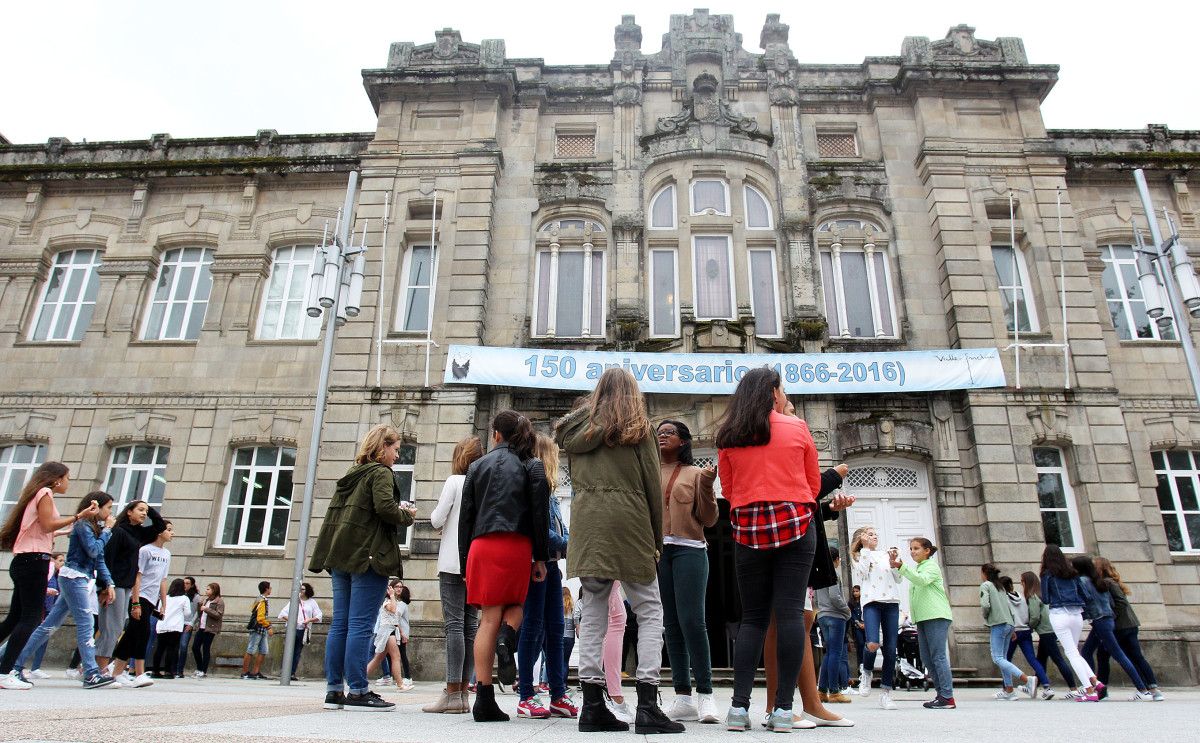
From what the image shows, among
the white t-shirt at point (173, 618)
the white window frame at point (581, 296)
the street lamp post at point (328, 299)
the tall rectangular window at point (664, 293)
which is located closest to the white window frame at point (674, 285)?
the tall rectangular window at point (664, 293)

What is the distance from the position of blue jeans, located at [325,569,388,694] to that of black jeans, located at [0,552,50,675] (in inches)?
127

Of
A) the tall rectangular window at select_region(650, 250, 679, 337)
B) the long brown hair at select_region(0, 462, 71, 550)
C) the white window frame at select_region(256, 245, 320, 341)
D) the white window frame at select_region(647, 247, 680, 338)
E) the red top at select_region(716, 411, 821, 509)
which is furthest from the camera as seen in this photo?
the white window frame at select_region(256, 245, 320, 341)

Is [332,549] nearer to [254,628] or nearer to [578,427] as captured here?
[578,427]

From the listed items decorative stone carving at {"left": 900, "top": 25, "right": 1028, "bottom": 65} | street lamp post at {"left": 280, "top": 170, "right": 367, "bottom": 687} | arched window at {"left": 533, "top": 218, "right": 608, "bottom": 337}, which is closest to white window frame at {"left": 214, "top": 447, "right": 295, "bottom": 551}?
street lamp post at {"left": 280, "top": 170, "right": 367, "bottom": 687}

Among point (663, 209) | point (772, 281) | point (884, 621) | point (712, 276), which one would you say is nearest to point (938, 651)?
point (884, 621)

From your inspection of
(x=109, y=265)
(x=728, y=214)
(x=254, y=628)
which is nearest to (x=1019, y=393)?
(x=728, y=214)

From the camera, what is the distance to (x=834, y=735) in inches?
163

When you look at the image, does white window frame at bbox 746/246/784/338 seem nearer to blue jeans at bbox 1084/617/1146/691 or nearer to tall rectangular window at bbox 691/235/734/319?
tall rectangular window at bbox 691/235/734/319

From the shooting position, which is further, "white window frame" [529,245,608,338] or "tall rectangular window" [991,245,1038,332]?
"white window frame" [529,245,608,338]

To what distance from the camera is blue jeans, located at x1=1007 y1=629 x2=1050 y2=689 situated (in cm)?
990

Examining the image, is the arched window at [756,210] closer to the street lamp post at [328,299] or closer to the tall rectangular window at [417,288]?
the tall rectangular window at [417,288]

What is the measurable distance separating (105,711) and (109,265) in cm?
1580

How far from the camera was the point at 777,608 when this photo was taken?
171 inches

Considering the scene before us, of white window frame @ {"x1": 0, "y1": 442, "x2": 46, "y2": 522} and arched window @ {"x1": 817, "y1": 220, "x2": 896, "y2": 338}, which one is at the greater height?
arched window @ {"x1": 817, "y1": 220, "x2": 896, "y2": 338}
